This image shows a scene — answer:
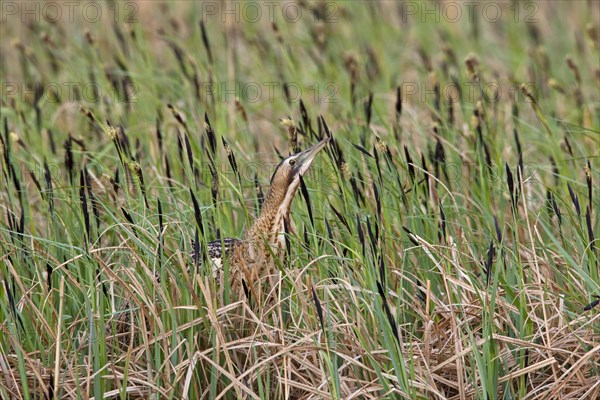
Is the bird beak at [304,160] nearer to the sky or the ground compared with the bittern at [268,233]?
nearer to the sky

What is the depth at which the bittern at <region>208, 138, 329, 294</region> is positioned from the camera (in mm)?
4426

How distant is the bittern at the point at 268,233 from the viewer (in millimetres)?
4426

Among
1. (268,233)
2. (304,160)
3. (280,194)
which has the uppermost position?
(304,160)

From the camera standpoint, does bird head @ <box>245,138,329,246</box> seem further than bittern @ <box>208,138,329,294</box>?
Yes

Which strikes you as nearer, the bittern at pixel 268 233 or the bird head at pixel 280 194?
the bittern at pixel 268 233

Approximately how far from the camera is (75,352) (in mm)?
3816

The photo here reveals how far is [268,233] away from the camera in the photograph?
4652 millimetres

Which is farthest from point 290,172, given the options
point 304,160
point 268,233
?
point 268,233

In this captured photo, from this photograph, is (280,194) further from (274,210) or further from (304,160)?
(304,160)

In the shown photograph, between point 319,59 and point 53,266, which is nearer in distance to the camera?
point 53,266

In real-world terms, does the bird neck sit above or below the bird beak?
below

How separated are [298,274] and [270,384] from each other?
0.43 metres

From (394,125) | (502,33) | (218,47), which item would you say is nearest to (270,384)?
(394,125)

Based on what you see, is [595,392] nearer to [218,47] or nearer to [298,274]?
[298,274]
